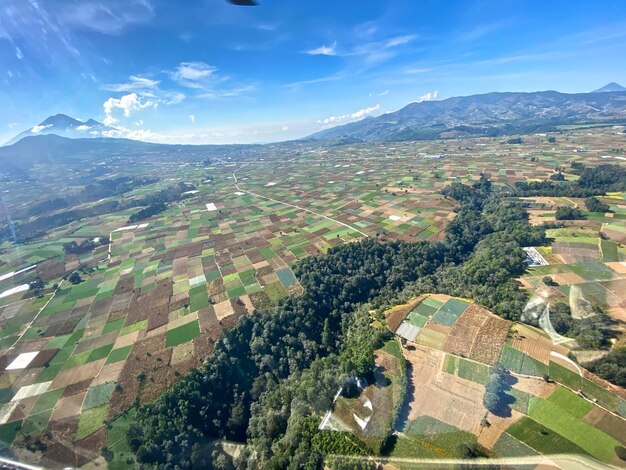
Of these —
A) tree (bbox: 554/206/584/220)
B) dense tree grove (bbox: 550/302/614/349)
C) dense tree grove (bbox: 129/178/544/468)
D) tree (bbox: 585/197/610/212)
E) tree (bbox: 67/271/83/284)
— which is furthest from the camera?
tree (bbox: 585/197/610/212)

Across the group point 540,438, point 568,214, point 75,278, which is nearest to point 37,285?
point 75,278

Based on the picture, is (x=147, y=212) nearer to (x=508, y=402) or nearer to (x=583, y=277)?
(x=508, y=402)

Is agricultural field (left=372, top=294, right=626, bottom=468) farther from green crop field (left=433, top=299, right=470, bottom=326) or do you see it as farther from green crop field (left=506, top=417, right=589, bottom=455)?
green crop field (left=433, top=299, right=470, bottom=326)

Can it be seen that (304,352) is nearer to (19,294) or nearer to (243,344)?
(243,344)

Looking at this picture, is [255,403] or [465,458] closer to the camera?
[465,458]

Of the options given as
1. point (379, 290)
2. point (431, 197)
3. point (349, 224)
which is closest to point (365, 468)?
point (379, 290)

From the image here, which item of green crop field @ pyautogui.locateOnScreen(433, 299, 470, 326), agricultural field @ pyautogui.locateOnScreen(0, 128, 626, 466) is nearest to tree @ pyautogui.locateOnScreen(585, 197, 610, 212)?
agricultural field @ pyautogui.locateOnScreen(0, 128, 626, 466)
